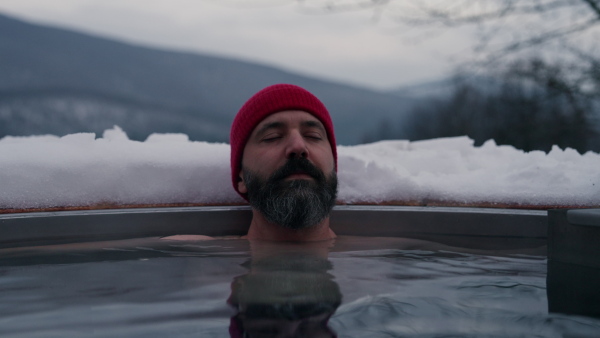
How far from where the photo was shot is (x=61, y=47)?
490cm

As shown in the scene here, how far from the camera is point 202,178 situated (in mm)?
2287

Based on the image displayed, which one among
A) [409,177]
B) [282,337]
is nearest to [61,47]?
[409,177]

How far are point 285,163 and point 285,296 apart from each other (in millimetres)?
806

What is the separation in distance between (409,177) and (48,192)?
1.51m

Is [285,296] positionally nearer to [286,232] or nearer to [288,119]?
[286,232]

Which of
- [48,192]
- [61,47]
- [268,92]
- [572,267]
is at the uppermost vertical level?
[61,47]

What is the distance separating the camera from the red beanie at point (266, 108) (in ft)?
→ 7.12

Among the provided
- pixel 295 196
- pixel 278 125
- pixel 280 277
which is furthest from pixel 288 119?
pixel 280 277

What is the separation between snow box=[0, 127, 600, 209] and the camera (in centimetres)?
204

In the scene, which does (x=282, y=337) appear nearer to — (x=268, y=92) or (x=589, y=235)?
(x=589, y=235)

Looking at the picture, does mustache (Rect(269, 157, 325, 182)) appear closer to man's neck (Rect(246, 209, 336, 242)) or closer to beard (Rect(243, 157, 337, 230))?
beard (Rect(243, 157, 337, 230))

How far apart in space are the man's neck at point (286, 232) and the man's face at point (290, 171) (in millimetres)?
77

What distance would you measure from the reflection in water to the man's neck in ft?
0.75

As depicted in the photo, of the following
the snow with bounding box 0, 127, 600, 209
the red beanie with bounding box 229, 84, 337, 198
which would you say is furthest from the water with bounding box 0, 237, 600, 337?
the red beanie with bounding box 229, 84, 337, 198
